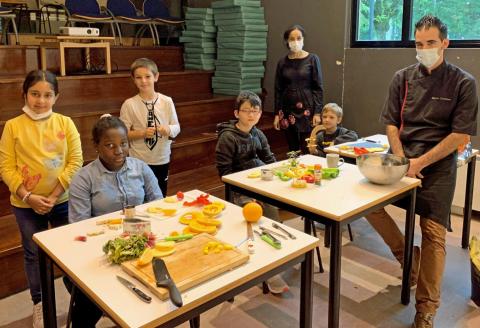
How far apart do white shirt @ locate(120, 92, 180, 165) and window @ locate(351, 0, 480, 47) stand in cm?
230

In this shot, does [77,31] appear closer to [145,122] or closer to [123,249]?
[145,122]

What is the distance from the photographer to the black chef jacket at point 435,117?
2184 millimetres

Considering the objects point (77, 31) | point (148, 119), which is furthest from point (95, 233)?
point (77, 31)

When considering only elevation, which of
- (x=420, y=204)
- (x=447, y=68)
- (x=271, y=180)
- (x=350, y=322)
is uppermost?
(x=447, y=68)

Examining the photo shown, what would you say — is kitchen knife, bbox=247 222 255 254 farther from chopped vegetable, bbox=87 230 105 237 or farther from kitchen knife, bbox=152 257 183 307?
chopped vegetable, bbox=87 230 105 237

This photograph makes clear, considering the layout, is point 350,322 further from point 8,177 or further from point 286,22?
point 286,22

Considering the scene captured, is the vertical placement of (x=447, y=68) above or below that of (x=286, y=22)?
below

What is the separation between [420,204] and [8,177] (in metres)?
1.98

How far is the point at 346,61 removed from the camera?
4.32m

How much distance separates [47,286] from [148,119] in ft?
4.33

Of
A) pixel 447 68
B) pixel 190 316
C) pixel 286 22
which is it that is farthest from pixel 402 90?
pixel 286 22

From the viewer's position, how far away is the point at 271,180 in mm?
2230

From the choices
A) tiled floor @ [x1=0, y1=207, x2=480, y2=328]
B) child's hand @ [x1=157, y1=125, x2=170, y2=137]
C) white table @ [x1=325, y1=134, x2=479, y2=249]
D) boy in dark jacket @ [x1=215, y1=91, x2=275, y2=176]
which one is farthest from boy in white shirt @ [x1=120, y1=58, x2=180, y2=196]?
white table @ [x1=325, y1=134, x2=479, y2=249]

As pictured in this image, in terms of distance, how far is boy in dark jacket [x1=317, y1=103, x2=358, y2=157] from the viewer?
3211 mm
